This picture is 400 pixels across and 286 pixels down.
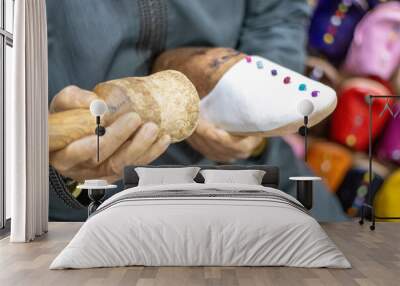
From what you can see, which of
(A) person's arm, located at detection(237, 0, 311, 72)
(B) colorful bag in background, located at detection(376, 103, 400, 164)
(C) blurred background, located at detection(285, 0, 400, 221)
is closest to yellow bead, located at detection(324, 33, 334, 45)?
(C) blurred background, located at detection(285, 0, 400, 221)

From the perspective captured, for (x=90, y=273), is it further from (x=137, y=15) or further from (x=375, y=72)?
(x=375, y=72)

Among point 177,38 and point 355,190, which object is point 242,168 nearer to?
point 355,190

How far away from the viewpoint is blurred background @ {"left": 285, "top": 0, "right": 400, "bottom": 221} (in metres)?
7.41

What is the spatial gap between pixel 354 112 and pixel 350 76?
1.40ft

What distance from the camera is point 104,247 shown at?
176 inches

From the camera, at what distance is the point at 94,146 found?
285 inches

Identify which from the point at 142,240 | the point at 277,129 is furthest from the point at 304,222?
the point at 277,129

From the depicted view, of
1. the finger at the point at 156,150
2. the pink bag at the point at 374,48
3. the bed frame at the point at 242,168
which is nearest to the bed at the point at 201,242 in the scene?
the bed frame at the point at 242,168

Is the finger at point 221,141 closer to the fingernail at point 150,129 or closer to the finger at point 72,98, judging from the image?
the fingernail at point 150,129

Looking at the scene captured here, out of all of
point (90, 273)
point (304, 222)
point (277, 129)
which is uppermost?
point (277, 129)

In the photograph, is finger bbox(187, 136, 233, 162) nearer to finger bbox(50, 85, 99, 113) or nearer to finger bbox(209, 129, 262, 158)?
finger bbox(209, 129, 262, 158)

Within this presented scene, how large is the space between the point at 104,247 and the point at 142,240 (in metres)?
0.27

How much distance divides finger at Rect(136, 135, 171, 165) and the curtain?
4.18 ft

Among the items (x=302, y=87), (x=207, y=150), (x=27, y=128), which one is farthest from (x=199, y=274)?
(x=302, y=87)
